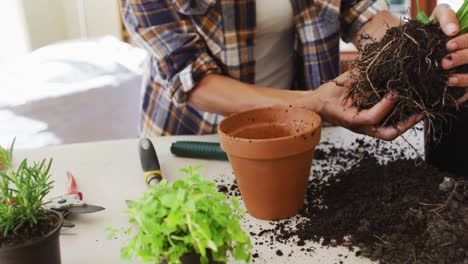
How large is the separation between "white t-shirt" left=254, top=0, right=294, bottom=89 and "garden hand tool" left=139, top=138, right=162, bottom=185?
1.32ft

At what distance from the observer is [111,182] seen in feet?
3.42

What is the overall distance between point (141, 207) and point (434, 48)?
575 millimetres

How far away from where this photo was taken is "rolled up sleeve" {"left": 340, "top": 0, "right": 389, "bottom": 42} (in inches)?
51.7

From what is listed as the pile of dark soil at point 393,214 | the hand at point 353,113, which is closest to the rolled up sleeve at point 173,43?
the hand at point 353,113

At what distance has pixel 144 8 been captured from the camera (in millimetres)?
1168

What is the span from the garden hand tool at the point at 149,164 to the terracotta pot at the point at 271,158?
20 cm

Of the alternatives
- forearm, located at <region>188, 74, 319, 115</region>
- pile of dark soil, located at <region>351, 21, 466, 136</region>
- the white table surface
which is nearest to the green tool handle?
the white table surface

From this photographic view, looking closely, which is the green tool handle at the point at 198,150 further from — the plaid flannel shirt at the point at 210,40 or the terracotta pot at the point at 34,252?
the terracotta pot at the point at 34,252

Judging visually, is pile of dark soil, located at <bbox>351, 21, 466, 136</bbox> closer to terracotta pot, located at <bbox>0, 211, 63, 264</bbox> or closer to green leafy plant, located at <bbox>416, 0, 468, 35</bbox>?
green leafy plant, located at <bbox>416, 0, 468, 35</bbox>

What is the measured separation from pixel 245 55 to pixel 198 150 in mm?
288

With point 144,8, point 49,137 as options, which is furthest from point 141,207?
point 49,137

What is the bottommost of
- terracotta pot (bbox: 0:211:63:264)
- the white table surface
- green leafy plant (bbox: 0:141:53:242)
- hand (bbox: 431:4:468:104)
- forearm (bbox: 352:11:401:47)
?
the white table surface

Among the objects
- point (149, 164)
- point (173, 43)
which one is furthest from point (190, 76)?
point (149, 164)

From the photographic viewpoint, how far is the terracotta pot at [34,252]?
0.60m
